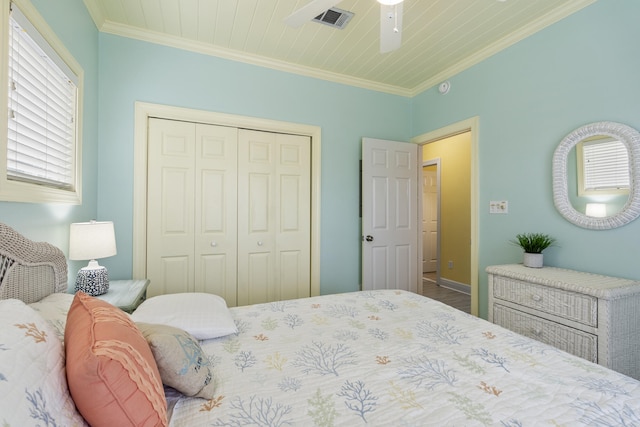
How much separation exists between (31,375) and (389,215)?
120 inches

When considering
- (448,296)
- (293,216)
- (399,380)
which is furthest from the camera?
(448,296)

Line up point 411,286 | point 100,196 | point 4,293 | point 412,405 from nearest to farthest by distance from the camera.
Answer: point 412,405 < point 4,293 < point 100,196 < point 411,286

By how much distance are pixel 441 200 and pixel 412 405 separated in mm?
4448

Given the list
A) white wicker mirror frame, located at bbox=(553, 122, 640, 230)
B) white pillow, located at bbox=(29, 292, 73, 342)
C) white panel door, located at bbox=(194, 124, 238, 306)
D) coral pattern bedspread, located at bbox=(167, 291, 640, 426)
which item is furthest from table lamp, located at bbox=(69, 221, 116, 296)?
white wicker mirror frame, located at bbox=(553, 122, 640, 230)

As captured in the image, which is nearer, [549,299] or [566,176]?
[549,299]

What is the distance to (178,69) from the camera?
2557mm

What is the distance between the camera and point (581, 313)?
5.59 feet

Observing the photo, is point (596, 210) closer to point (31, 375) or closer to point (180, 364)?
point (180, 364)

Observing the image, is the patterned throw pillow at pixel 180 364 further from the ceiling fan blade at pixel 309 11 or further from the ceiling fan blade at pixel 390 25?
the ceiling fan blade at pixel 390 25

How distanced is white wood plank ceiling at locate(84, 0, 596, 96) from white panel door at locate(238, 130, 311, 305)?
78 cm

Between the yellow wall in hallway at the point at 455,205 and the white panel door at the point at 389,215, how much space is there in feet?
4.68

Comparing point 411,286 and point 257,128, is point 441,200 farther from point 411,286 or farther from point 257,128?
point 257,128

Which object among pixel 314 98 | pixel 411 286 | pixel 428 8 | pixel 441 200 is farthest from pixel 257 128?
pixel 441 200

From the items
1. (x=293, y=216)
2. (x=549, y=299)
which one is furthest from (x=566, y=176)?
(x=293, y=216)
